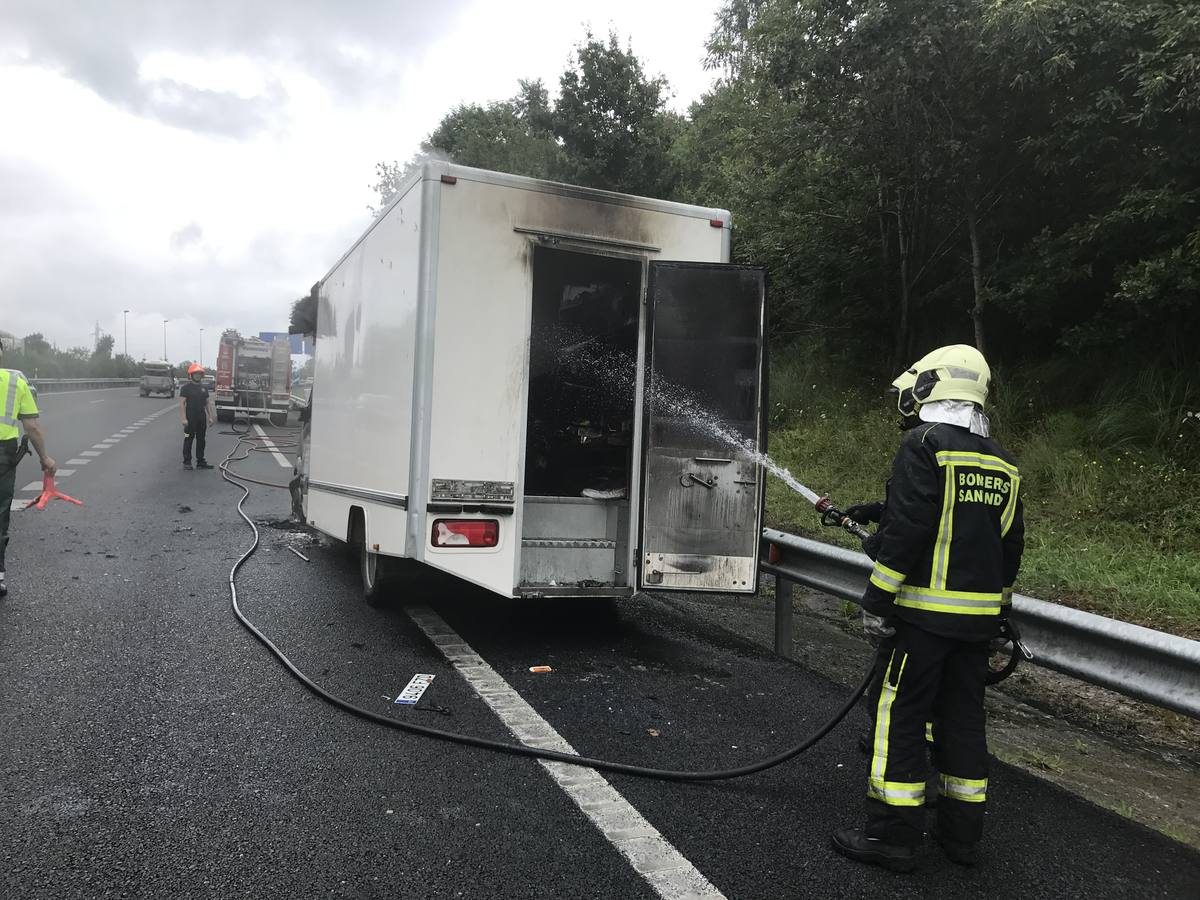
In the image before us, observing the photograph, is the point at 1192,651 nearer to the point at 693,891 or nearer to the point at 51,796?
the point at 693,891

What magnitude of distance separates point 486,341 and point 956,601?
298 cm

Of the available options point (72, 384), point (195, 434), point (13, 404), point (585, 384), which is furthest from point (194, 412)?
point (72, 384)

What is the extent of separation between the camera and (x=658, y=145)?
22.4 metres

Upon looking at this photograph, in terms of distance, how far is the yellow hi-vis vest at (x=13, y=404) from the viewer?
6.09m

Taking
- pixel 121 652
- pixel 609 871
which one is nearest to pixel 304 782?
pixel 609 871

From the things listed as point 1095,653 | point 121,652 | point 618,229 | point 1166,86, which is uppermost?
point 1166,86

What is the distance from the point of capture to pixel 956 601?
287 cm

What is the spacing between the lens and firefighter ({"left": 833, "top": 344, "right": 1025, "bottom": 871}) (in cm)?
283

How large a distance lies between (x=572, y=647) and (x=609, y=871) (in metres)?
2.61

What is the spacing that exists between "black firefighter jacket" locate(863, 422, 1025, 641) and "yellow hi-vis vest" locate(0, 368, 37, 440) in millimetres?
6045

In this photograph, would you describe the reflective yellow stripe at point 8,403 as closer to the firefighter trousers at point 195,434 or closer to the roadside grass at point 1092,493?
the roadside grass at point 1092,493

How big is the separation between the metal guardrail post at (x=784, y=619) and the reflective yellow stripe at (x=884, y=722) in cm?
224

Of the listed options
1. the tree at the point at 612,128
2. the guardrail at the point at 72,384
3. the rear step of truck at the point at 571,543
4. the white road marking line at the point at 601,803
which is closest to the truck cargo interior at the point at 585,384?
the rear step of truck at the point at 571,543

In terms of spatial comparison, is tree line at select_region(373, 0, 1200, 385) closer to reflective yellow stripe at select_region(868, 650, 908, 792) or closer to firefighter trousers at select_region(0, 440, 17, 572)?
reflective yellow stripe at select_region(868, 650, 908, 792)
